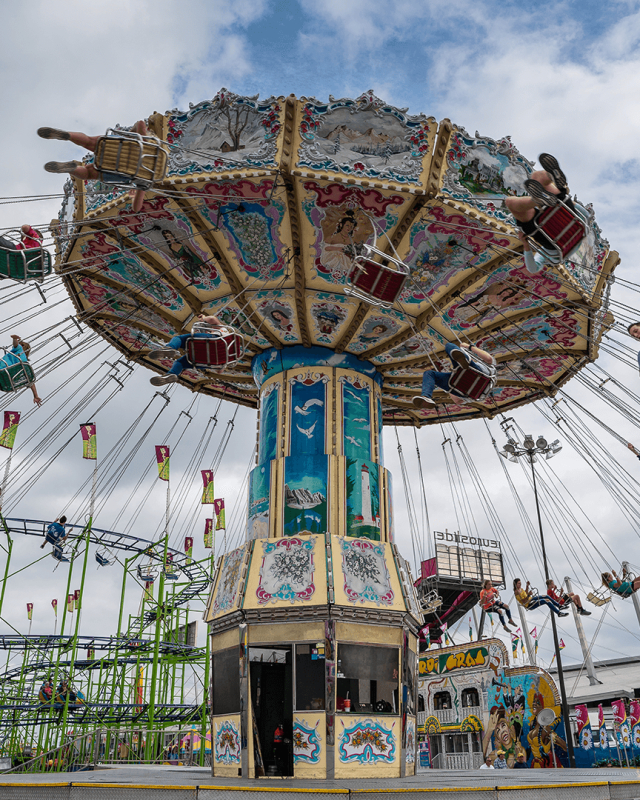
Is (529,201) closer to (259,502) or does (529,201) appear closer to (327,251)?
(327,251)

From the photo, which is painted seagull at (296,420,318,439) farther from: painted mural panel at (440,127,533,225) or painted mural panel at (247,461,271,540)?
painted mural panel at (440,127,533,225)

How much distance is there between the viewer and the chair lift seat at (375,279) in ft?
30.3

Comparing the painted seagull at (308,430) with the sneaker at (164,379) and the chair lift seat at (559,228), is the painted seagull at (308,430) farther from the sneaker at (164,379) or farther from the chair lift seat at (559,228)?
the chair lift seat at (559,228)

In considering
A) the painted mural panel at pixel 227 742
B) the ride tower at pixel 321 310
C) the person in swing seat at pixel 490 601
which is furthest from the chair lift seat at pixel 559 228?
the person in swing seat at pixel 490 601

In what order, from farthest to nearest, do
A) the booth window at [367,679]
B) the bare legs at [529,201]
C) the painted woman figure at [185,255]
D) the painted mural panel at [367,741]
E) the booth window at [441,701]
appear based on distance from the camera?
the booth window at [441,701] → the painted woman figure at [185,255] → the booth window at [367,679] → the painted mural panel at [367,741] → the bare legs at [529,201]

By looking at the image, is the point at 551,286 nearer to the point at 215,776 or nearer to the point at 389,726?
the point at 389,726

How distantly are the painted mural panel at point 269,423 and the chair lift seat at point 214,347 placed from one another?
11.1 feet

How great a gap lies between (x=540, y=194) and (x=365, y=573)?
6.65 meters

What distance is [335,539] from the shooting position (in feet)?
38.0

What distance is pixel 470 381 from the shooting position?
10.1 metres

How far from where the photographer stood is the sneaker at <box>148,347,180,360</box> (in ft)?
30.3

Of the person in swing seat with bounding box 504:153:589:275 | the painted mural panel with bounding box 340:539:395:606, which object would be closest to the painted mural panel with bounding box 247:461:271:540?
the painted mural panel with bounding box 340:539:395:606

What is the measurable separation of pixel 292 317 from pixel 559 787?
9.23 meters

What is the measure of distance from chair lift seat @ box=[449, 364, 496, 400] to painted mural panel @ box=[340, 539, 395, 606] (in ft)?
11.0
